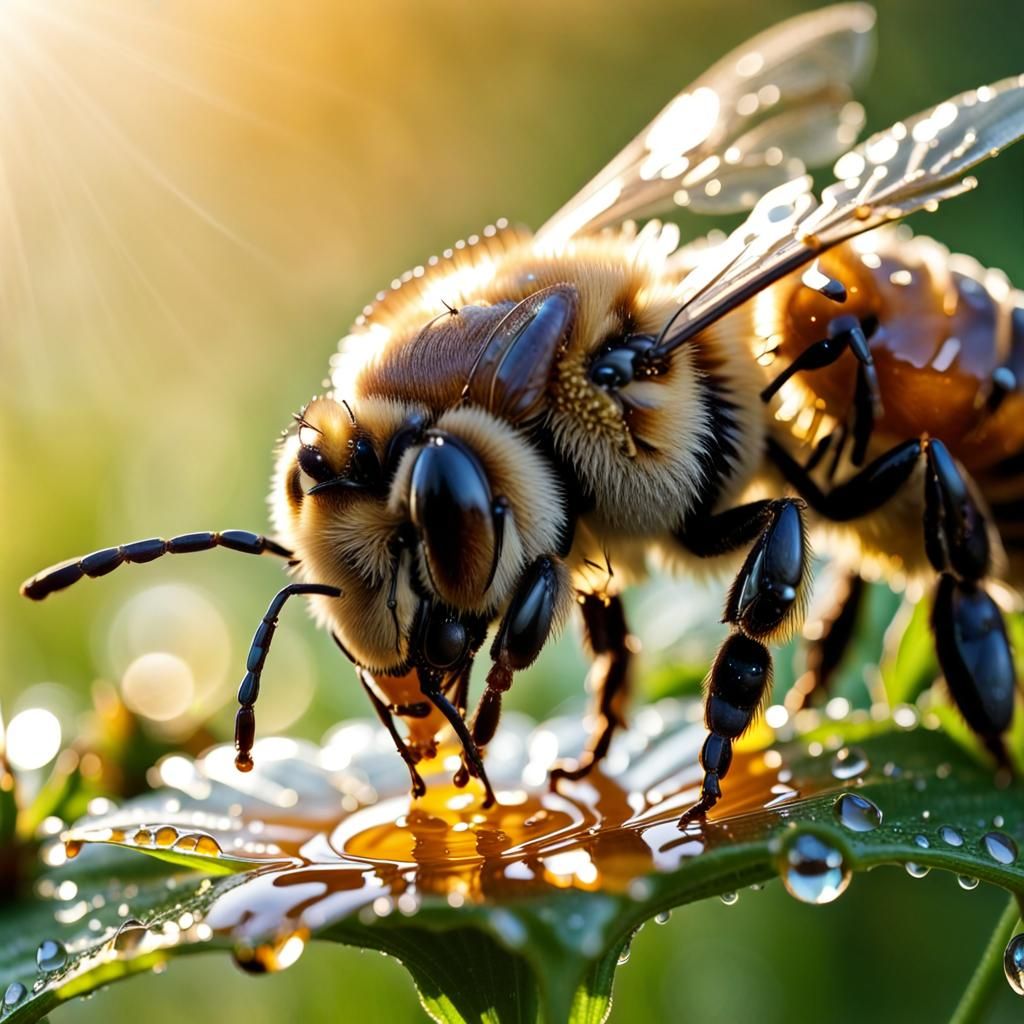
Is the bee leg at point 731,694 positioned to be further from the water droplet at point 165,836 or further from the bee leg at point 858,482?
the water droplet at point 165,836

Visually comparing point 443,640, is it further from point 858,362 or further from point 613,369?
point 858,362

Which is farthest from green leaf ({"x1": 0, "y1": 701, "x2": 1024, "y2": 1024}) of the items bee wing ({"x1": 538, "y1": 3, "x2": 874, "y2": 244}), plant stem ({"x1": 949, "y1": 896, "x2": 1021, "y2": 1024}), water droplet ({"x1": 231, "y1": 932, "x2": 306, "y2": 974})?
bee wing ({"x1": 538, "y1": 3, "x2": 874, "y2": 244})

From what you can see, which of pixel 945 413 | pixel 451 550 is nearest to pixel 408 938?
pixel 451 550

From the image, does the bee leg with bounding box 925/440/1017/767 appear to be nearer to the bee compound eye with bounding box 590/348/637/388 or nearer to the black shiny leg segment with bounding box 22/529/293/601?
the bee compound eye with bounding box 590/348/637/388

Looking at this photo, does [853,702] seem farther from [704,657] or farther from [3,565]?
[3,565]

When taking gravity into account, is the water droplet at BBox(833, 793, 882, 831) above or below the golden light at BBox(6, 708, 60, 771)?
below

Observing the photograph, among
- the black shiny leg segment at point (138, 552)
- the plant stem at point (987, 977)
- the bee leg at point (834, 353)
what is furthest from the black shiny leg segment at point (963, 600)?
the black shiny leg segment at point (138, 552)

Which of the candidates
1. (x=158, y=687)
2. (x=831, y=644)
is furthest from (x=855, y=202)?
(x=158, y=687)
